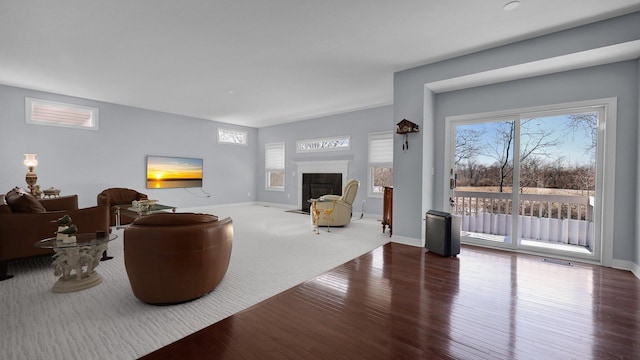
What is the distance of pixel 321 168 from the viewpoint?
311 inches

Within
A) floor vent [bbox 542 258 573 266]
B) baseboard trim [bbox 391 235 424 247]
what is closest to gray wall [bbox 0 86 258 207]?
baseboard trim [bbox 391 235 424 247]

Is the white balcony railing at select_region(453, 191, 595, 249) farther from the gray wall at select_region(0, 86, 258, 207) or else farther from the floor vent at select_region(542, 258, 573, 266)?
the gray wall at select_region(0, 86, 258, 207)

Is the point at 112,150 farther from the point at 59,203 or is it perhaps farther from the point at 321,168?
the point at 321,168

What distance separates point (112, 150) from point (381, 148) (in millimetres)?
6736

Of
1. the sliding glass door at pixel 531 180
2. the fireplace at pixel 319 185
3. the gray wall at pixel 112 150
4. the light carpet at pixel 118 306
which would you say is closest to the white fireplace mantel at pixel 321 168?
the fireplace at pixel 319 185

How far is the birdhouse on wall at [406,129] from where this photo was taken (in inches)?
169

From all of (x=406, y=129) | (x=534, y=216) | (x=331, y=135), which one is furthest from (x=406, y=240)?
(x=331, y=135)

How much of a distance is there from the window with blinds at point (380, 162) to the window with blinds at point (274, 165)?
344 cm

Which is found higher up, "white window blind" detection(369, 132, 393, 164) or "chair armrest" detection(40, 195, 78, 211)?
"white window blind" detection(369, 132, 393, 164)

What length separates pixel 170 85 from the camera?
5.27m

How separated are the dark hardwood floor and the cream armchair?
2.40 metres

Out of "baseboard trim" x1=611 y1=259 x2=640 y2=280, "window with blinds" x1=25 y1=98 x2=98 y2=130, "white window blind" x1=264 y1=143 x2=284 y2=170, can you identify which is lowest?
"baseboard trim" x1=611 y1=259 x2=640 y2=280

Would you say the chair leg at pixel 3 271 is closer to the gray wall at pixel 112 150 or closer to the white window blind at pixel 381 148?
the gray wall at pixel 112 150

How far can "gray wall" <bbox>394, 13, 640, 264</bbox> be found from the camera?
317 cm
